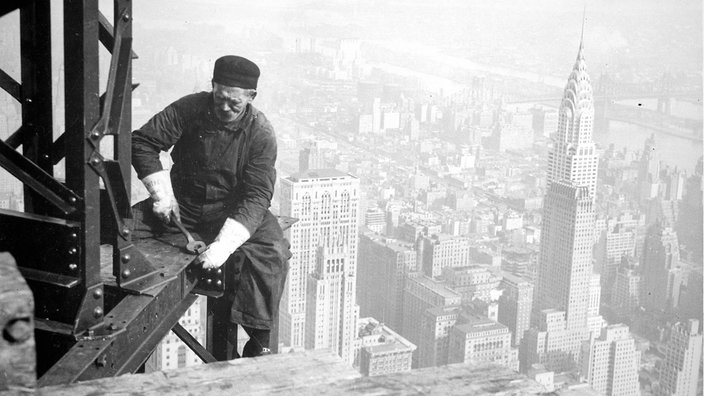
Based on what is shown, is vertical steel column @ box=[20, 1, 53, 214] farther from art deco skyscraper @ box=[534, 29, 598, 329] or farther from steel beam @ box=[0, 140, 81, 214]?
art deco skyscraper @ box=[534, 29, 598, 329]

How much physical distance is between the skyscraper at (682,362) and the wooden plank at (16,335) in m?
17.2

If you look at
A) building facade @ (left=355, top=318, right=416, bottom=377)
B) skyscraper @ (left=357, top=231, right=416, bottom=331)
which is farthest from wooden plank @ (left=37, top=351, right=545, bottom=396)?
skyscraper @ (left=357, top=231, right=416, bottom=331)

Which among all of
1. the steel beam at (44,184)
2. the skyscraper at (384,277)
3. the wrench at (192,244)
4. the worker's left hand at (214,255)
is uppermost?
the steel beam at (44,184)

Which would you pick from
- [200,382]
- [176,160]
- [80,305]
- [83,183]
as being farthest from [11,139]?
[200,382]

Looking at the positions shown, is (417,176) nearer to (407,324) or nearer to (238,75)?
(407,324)

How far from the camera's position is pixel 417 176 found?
57.3ft

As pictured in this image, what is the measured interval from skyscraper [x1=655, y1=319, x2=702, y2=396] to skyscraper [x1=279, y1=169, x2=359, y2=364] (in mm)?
6399

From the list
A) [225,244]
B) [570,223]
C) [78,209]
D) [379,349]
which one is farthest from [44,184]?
[570,223]

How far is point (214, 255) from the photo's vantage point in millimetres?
3178

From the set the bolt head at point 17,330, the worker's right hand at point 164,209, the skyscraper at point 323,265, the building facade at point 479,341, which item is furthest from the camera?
the building facade at point 479,341

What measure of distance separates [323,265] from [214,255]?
11178 mm

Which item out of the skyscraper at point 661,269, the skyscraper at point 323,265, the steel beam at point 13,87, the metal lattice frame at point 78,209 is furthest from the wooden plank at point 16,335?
the skyscraper at point 661,269

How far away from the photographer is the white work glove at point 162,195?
3.27 m

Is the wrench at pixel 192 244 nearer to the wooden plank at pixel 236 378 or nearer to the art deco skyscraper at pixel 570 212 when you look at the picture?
the wooden plank at pixel 236 378
